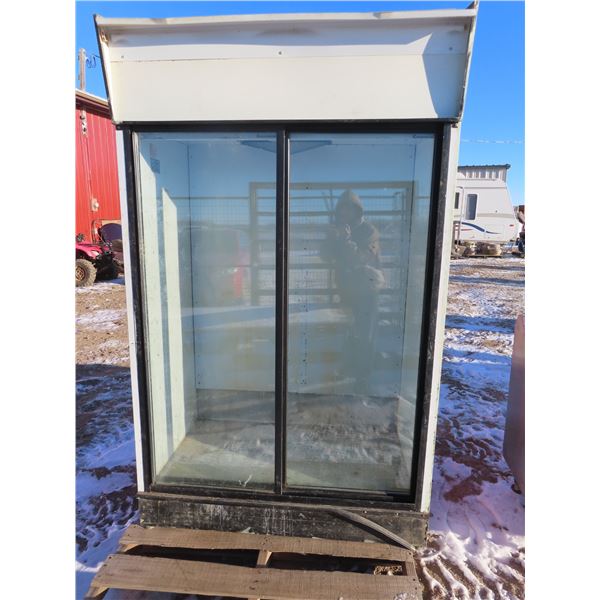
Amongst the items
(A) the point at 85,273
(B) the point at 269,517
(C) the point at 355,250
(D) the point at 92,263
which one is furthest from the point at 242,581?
(D) the point at 92,263

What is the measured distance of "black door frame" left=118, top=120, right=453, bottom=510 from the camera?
1613 millimetres

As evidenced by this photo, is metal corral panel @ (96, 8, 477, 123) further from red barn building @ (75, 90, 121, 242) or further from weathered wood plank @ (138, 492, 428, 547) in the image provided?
red barn building @ (75, 90, 121, 242)

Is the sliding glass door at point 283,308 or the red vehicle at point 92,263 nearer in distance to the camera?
the sliding glass door at point 283,308

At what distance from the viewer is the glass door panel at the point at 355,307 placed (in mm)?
2061

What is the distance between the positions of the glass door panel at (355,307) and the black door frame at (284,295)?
0.09 meters

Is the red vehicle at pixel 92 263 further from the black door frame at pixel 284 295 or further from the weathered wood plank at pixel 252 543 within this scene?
the weathered wood plank at pixel 252 543

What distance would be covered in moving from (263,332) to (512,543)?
1.75 m

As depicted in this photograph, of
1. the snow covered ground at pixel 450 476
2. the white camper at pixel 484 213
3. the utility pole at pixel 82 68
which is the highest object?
the utility pole at pixel 82 68

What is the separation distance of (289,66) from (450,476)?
8.38 feet

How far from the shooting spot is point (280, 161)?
1703 millimetres

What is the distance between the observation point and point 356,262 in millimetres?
2258

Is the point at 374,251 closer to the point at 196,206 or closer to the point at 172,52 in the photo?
the point at 196,206

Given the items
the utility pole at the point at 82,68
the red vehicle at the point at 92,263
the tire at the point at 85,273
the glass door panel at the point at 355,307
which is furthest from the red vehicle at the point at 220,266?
the utility pole at the point at 82,68

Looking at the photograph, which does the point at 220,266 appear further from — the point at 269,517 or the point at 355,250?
the point at 269,517
